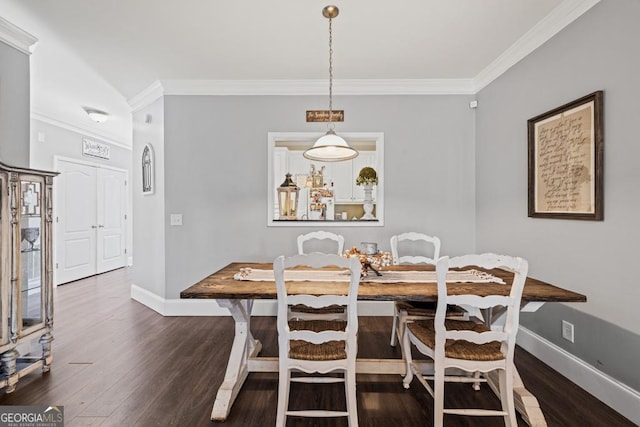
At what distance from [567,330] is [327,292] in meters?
1.84

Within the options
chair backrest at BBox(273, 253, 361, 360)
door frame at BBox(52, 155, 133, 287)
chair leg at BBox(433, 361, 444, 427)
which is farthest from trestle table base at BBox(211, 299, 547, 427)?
door frame at BBox(52, 155, 133, 287)

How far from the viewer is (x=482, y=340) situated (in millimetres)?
1625

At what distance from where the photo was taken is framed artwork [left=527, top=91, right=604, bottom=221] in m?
2.00

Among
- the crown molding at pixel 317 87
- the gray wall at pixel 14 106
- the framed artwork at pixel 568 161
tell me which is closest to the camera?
the framed artwork at pixel 568 161

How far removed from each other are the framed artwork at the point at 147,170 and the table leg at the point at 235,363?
224 centimetres

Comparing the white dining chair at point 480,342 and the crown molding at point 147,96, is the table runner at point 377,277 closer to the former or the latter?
the white dining chair at point 480,342

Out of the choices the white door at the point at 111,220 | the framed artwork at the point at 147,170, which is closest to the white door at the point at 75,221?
the white door at the point at 111,220

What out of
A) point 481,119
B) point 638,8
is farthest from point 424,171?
point 638,8

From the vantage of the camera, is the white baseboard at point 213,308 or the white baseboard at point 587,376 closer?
the white baseboard at point 587,376

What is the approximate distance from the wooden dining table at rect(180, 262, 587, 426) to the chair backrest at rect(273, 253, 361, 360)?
139 millimetres

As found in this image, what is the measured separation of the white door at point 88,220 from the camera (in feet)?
16.3

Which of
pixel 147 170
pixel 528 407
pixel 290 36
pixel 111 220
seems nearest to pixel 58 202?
pixel 111 220

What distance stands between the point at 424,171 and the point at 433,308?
1.69 m

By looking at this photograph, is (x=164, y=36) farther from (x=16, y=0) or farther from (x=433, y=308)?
(x=433, y=308)
